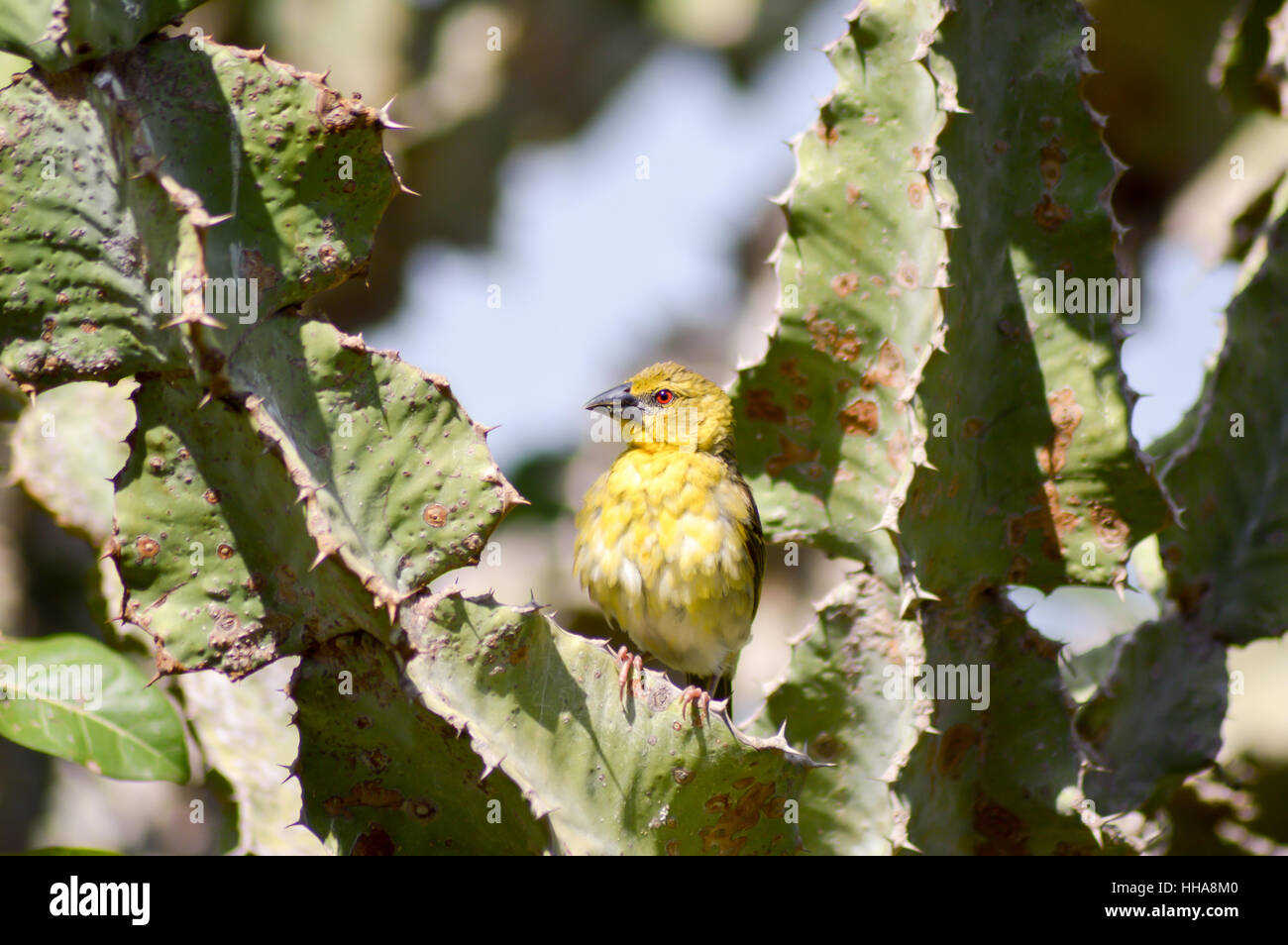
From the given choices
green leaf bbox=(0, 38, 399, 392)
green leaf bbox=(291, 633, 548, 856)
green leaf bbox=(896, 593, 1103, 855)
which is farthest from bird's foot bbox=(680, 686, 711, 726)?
green leaf bbox=(0, 38, 399, 392)

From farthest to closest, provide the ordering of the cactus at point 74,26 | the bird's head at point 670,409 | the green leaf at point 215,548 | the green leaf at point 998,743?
the bird's head at point 670,409 → the green leaf at point 998,743 → the green leaf at point 215,548 → the cactus at point 74,26

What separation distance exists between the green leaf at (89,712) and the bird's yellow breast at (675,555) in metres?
1.42

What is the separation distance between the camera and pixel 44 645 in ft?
9.89

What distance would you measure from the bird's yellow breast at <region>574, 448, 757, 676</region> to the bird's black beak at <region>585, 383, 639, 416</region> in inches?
9.4

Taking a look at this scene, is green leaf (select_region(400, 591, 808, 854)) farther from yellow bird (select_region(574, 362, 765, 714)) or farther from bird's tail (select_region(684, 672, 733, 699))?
bird's tail (select_region(684, 672, 733, 699))

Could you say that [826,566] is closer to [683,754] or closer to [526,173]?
[526,173]

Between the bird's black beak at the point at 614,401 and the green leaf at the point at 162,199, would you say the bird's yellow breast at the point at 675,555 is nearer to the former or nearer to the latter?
the bird's black beak at the point at 614,401

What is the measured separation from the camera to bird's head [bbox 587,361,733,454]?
4070mm

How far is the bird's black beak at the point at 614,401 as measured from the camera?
415 centimetres

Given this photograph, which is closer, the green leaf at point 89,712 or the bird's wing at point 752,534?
the green leaf at point 89,712

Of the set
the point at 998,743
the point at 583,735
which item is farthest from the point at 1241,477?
the point at 583,735

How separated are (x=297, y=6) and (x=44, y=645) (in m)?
4.62

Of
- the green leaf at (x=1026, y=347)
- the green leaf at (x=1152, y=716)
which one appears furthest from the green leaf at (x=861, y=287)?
the green leaf at (x=1152, y=716)
